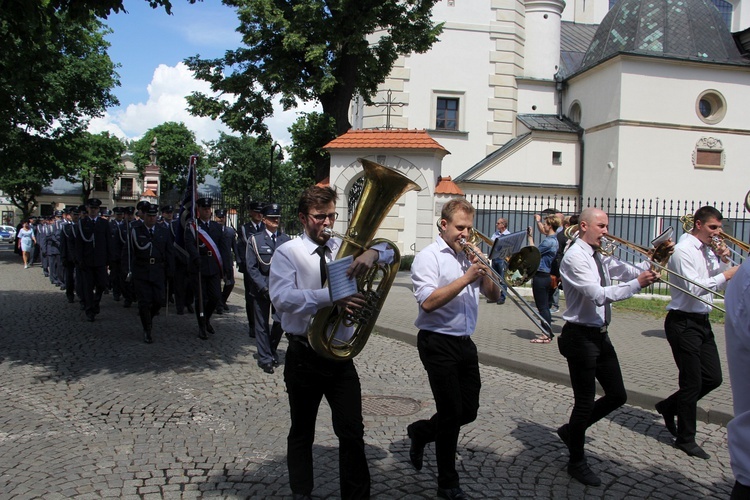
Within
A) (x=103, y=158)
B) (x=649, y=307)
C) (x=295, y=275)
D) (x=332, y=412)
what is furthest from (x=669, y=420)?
(x=103, y=158)

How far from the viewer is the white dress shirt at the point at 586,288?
4.43 metres

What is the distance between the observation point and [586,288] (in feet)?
14.7

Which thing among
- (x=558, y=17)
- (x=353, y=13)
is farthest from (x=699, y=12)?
(x=353, y=13)

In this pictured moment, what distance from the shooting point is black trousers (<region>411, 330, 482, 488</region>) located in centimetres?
402

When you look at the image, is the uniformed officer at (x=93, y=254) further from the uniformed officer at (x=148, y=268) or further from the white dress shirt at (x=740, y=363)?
the white dress shirt at (x=740, y=363)

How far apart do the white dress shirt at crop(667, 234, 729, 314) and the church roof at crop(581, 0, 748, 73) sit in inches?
843

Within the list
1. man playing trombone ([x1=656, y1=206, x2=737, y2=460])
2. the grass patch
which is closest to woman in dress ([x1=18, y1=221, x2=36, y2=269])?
the grass patch

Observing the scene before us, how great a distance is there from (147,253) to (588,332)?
22.9ft

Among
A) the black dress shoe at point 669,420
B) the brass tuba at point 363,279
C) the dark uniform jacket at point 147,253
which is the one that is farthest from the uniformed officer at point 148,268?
the black dress shoe at point 669,420

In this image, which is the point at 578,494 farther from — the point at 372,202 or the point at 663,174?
the point at 663,174

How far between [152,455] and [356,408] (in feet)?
6.40

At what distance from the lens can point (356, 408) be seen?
3.64 metres

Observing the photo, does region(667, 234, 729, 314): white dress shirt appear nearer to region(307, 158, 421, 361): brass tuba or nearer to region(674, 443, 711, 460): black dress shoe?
region(674, 443, 711, 460): black dress shoe

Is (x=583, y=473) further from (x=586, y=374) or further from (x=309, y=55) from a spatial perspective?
(x=309, y=55)
